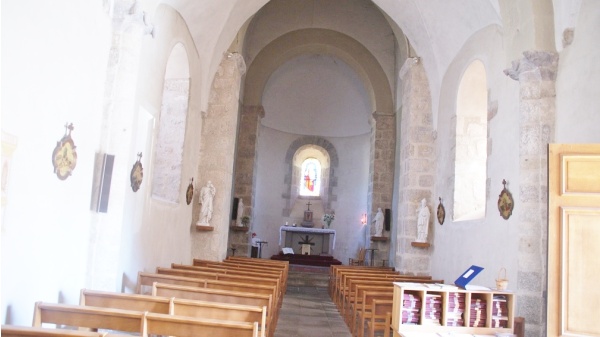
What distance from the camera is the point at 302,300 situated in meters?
11.5

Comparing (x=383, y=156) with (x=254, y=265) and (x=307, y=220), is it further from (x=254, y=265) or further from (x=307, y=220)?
(x=254, y=265)

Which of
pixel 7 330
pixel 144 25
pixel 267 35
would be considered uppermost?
pixel 267 35

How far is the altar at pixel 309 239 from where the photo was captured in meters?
18.8

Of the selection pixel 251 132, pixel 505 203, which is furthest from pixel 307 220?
pixel 505 203

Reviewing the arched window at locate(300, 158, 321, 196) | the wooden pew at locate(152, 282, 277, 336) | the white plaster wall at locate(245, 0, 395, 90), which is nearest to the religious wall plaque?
the wooden pew at locate(152, 282, 277, 336)

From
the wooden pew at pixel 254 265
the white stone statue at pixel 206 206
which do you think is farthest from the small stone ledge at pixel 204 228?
the wooden pew at pixel 254 265

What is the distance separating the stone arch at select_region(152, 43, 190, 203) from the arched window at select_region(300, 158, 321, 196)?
11.8 metres

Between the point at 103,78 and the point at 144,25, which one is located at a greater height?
the point at 144,25

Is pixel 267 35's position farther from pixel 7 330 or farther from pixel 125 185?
pixel 7 330

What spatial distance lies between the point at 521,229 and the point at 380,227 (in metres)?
9.17

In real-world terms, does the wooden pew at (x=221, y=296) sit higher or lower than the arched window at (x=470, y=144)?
lower

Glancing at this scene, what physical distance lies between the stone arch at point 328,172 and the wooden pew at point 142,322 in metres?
16.3

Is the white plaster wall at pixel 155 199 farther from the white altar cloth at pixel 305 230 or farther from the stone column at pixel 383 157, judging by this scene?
the white altar cloth at pixel 305 230

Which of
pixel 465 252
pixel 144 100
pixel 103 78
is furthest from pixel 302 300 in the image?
pixel 103 78
